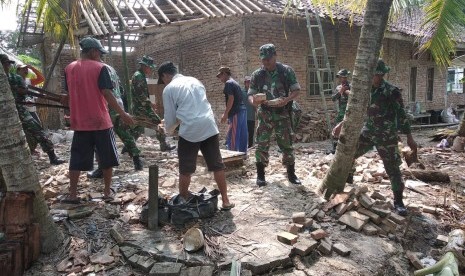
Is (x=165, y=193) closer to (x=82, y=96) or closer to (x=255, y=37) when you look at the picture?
(x=82, y=96)

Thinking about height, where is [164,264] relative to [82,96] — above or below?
below

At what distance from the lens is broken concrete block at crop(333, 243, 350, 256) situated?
3400 millimetres

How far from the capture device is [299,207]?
4438mm

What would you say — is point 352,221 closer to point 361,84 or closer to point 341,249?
point 341,249

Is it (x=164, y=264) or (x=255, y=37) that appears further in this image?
(x=255, y=37)

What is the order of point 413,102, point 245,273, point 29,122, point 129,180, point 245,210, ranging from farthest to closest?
point 413,102 < point 29,122 < point 129,180 < point 245,210 < point 245,273

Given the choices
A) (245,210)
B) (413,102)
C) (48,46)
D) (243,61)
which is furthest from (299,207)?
(413,102)

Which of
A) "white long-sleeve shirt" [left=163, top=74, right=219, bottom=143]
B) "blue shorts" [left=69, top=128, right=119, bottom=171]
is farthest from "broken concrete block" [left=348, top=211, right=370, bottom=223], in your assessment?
"blue shorts" [left=69, top=128, right=119, bottom=171]

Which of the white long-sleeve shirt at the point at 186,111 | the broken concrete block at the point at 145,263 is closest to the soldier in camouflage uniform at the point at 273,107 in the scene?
the white long-sleeve shirt at the point at 186,111

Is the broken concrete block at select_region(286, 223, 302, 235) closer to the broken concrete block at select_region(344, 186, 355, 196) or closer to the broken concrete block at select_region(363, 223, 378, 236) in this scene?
the broken concrete block at select_region(363, 223, 378, 236)

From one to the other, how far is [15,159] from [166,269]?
5.01 ft

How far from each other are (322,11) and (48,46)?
8.55 metres

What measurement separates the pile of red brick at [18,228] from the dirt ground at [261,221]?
179mm

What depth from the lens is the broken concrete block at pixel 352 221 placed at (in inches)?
154
